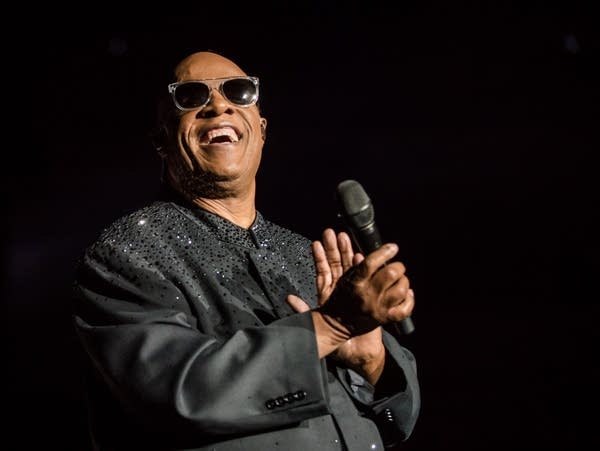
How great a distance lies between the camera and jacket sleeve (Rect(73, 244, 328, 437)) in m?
1.01

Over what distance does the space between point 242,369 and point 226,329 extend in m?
0.23

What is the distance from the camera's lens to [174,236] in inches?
53.7

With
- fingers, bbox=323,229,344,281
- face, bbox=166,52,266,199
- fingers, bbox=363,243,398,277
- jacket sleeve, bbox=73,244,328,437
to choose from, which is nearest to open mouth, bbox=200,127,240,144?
face, bbox=166,52,266,199

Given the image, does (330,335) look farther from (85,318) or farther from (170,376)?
(85,318)

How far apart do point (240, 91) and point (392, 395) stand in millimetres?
869

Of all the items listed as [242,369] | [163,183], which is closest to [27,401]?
[163,183]

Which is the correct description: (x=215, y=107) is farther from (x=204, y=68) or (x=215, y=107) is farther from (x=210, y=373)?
(x=210, y=373)

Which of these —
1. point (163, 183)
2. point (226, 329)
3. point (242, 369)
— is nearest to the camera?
point (242, 369)

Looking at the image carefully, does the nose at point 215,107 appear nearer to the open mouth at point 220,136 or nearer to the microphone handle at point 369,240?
the open mouth at point 220,136

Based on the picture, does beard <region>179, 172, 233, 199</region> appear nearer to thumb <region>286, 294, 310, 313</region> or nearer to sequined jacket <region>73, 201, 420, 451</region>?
sequined jacket <region>73, 201, 420, 451</region>

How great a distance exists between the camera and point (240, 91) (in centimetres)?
161

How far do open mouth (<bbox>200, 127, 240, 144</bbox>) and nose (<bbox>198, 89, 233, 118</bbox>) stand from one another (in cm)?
4

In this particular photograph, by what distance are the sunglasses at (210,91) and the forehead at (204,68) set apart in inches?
1.1

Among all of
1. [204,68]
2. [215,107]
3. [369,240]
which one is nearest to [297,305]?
[369,240]
